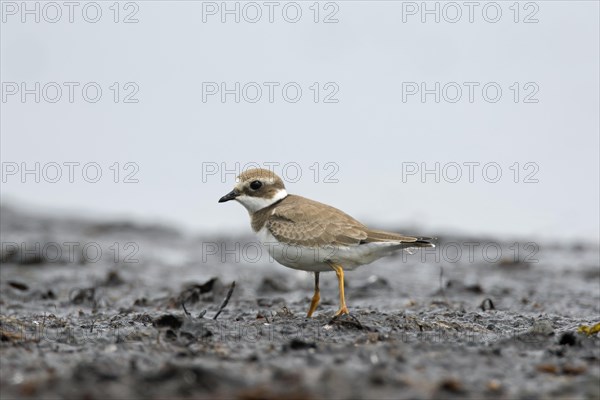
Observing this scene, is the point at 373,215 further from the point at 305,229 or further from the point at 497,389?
the point at 497,389

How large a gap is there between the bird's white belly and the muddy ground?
48 cm

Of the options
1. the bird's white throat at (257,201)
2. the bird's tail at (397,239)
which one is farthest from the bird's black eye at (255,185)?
the bird's tail at (397,239)

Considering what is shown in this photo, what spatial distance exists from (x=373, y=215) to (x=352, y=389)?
15.0 meters

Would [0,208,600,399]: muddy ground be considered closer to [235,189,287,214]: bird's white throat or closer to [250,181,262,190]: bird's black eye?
[235,189,287,214]: bird's white throat

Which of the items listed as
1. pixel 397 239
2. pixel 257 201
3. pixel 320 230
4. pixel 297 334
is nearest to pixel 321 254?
pixel 320 230

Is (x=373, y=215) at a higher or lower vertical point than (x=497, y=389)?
higher

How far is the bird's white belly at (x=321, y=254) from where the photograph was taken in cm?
762

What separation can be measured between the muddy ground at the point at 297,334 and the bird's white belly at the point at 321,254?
1.59ft

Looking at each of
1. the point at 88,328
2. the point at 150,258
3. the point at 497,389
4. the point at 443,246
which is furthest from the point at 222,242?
the point at 497,389

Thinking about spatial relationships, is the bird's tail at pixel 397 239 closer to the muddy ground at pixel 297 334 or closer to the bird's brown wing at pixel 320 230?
the bird's brown wing at pixel 320 230

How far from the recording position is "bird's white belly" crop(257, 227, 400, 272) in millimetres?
7625

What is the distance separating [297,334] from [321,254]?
1267 millimetres

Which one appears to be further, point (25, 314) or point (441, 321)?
point (25, 314)

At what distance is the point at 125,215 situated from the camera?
68.4 feet
